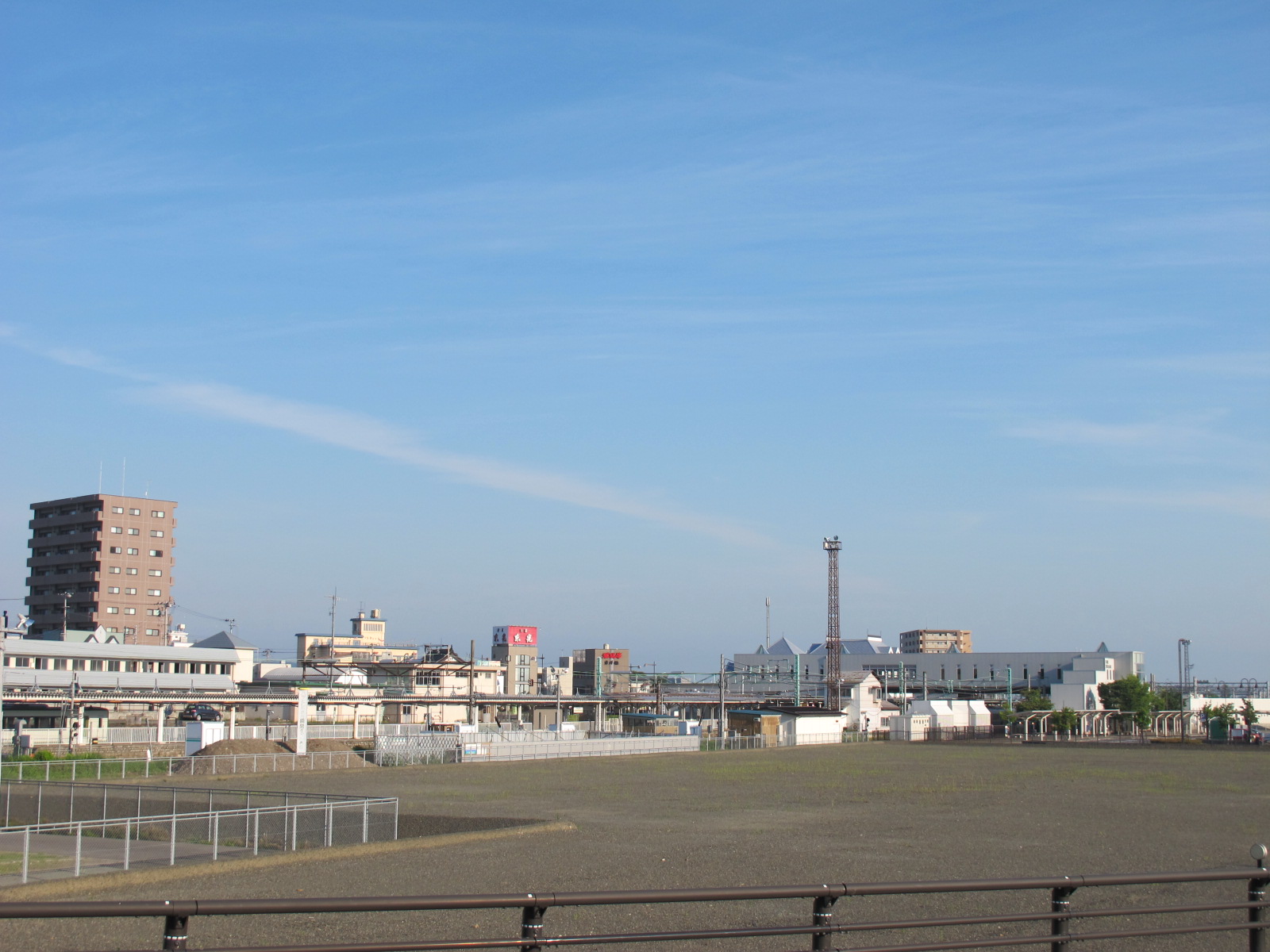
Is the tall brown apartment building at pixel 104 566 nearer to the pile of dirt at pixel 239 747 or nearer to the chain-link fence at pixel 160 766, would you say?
the pile of dirt at pixel 239 747

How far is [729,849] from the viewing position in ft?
88.7

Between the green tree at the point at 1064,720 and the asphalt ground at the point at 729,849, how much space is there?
166 ft

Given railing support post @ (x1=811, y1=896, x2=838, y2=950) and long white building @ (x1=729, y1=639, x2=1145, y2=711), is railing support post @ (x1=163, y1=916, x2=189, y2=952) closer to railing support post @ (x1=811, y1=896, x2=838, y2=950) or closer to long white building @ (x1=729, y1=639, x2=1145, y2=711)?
railing support post @ (x1=811, y1=896, x2=838, y2=950)

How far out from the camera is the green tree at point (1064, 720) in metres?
107

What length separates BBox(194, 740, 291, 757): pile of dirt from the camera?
57906 mm

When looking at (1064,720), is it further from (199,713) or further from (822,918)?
(822,918)

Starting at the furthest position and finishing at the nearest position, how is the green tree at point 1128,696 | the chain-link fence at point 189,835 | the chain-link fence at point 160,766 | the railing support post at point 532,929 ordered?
1. the green tree at point 1128,696
2. the chain-link fence at point 160,766
3. the chain-link fence at point 189,835
4. the railing support post at point 532,929

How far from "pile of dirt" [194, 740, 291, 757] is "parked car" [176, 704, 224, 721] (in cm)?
2636

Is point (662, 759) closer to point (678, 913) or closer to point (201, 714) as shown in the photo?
point (201, 714)

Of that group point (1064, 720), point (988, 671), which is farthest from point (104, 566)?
point (988, 671)

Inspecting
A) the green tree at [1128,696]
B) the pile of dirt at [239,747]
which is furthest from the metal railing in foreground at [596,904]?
the green tree at [1128,696]

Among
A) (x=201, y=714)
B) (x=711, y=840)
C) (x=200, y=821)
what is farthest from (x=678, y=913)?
(x=201, y=714)

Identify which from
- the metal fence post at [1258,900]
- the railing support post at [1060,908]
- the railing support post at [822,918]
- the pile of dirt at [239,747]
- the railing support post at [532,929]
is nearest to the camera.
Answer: the railing support post at [532,929]

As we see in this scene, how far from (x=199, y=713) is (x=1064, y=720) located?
7221cm
